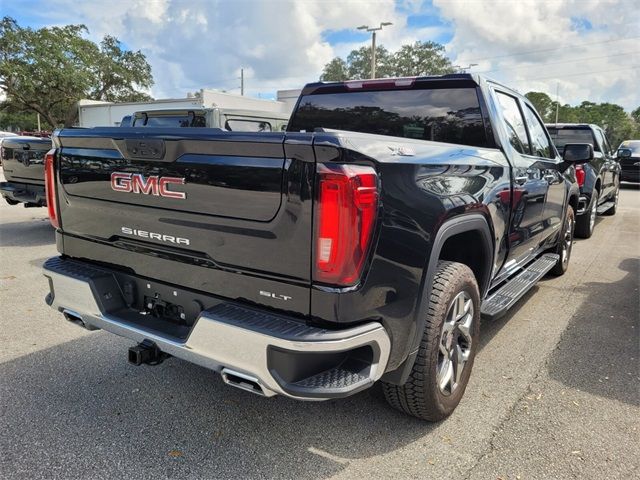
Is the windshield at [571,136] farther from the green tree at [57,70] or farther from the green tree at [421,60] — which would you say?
the green tree at [421,60]

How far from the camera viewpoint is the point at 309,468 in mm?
2457

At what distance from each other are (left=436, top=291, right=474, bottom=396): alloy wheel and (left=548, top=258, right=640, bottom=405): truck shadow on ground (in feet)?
2.99

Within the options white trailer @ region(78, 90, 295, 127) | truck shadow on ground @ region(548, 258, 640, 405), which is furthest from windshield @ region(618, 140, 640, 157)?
truck shadow on ground @ region(548, 258, 640, 405)

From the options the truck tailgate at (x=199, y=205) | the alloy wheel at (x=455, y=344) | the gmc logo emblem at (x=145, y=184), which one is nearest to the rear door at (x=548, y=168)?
the alloy wheel at (x=455, y=344)

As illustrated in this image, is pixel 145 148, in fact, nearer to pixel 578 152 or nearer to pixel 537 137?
pixel 537 137

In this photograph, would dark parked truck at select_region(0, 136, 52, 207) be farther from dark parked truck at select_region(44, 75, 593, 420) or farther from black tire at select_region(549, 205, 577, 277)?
black tire at select_region(549, 205, 577, 277)

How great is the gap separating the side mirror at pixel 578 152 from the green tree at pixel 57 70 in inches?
1295

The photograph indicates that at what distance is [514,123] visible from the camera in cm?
398

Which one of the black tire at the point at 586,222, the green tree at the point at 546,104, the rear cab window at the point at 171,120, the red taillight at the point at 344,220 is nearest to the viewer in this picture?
the red taillight at the point at 344,220

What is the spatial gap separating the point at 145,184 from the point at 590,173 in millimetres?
7873

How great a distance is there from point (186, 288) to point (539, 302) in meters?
3.86

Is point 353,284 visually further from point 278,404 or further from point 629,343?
point 629,343

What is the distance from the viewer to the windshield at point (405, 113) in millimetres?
3553

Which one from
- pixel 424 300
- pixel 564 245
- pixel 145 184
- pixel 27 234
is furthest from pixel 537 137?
pixel 27 234
